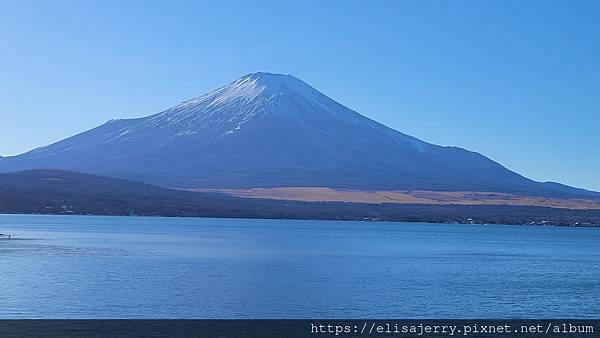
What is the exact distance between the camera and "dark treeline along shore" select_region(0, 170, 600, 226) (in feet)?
441

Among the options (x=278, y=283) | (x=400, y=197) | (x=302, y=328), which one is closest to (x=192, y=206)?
(x=400, y=197)

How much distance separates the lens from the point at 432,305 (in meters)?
29.7

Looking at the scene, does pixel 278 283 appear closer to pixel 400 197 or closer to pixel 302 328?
pixel 302 328

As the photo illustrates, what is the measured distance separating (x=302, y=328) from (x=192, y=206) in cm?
11683

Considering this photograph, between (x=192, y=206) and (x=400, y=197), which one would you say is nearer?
(x=192, y=206)

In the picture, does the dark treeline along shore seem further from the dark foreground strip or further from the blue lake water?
the dark foreground strip

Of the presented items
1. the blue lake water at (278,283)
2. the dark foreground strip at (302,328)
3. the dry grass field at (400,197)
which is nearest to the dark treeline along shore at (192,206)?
the dry grass field at (400,197)

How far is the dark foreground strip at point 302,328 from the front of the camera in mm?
20703

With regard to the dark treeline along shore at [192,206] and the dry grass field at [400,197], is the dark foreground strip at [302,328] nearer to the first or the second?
the dark treeline along shore at [192,206]

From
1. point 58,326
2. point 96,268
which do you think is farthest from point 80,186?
point 58,326

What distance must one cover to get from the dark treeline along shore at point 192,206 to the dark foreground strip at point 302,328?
11049 centimetres

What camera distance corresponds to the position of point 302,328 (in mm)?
21953

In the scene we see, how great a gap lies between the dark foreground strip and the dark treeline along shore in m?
110

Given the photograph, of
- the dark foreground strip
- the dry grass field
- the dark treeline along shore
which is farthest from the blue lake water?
the dry grass field
